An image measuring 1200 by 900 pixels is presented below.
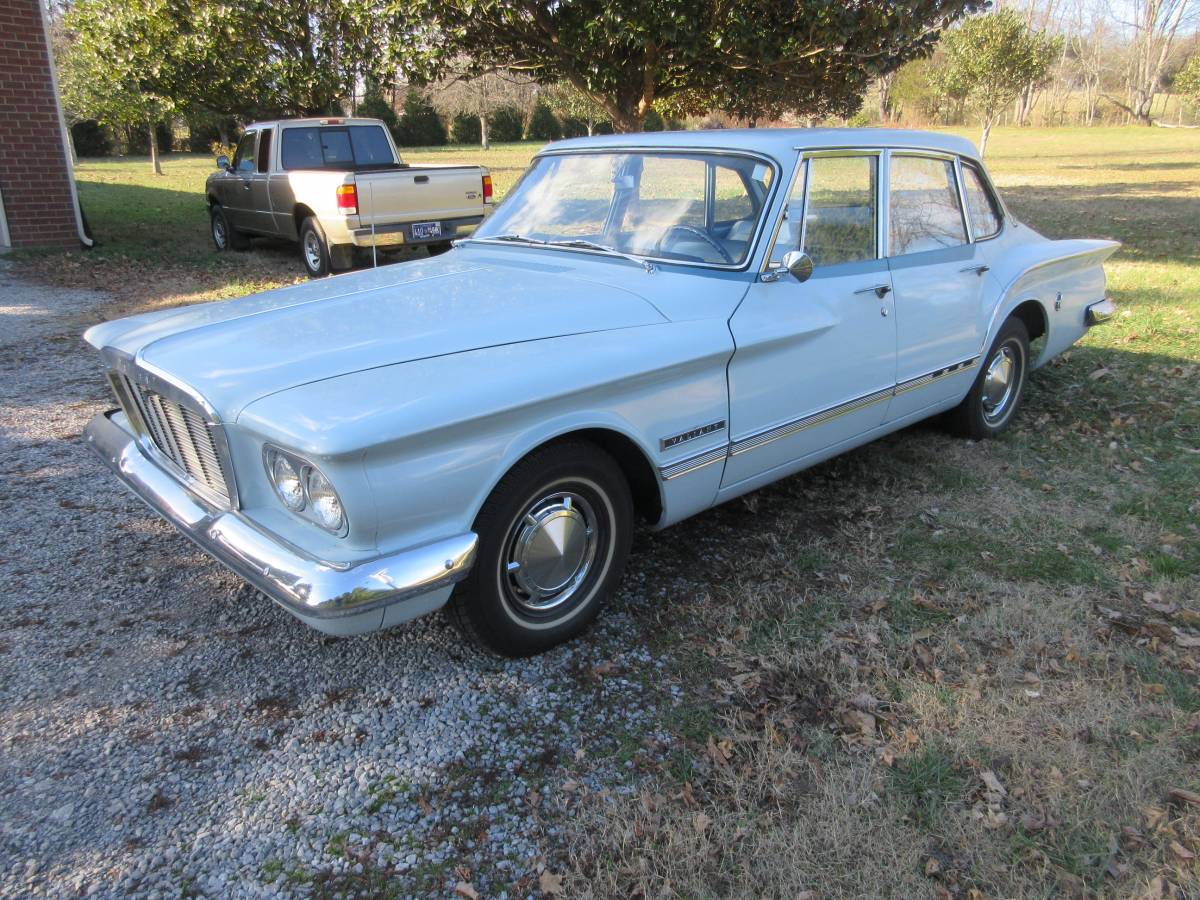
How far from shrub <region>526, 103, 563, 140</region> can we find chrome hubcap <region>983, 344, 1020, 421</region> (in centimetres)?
4586

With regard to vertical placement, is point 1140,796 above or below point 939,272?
below

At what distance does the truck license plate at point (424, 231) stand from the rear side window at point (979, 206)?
623 cm

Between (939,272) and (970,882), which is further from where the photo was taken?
(939,272)

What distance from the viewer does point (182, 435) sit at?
2.85 meters

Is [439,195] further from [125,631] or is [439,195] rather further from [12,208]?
[125,631]

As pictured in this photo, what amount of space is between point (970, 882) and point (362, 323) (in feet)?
8.26

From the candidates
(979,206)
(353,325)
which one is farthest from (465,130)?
(353,325)

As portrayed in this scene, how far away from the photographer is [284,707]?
2.82 metres

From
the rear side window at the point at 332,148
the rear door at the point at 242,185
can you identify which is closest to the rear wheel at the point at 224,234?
the rear door at the point at 242,185

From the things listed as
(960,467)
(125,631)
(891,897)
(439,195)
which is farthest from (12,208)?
(891,897)

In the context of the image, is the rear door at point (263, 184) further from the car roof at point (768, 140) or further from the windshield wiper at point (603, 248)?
the windshield wiper at point (603, 248)

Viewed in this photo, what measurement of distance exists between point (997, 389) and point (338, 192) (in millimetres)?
7181

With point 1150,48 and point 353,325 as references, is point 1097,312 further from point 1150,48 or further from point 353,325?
point 1150,48

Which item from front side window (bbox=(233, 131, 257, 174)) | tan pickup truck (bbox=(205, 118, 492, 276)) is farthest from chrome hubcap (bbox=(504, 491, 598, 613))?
front side window (bbox=(233, 131, 257, 174))
